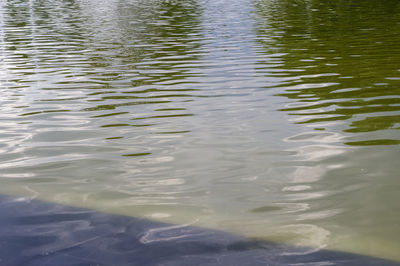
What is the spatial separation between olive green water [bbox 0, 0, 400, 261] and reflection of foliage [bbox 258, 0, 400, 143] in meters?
0.05

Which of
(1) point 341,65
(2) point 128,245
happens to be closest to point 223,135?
(2) point 128,245

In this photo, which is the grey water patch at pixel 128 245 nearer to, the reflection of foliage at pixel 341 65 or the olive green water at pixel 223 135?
the olive green water at pixel 223 135

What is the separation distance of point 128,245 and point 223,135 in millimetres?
3639

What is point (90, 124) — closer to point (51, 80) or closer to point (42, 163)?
point (42, 163)

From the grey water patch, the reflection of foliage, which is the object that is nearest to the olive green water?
the reflection of foliage

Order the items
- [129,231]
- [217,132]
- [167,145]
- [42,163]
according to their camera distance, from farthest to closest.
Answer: [217,132] < [167,145] < [42,163] < [129,231]

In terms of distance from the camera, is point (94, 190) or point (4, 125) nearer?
point (94, 190)

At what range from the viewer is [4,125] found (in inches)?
367

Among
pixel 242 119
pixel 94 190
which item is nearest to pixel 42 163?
pixel 94 190

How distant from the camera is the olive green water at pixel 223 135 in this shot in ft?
18.3

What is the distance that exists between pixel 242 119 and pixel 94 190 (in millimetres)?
3477

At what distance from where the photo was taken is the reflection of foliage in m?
9.27

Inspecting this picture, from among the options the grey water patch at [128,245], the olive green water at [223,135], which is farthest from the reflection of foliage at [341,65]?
the grey water patch at [128,245]

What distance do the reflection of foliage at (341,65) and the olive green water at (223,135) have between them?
53 millimetres
